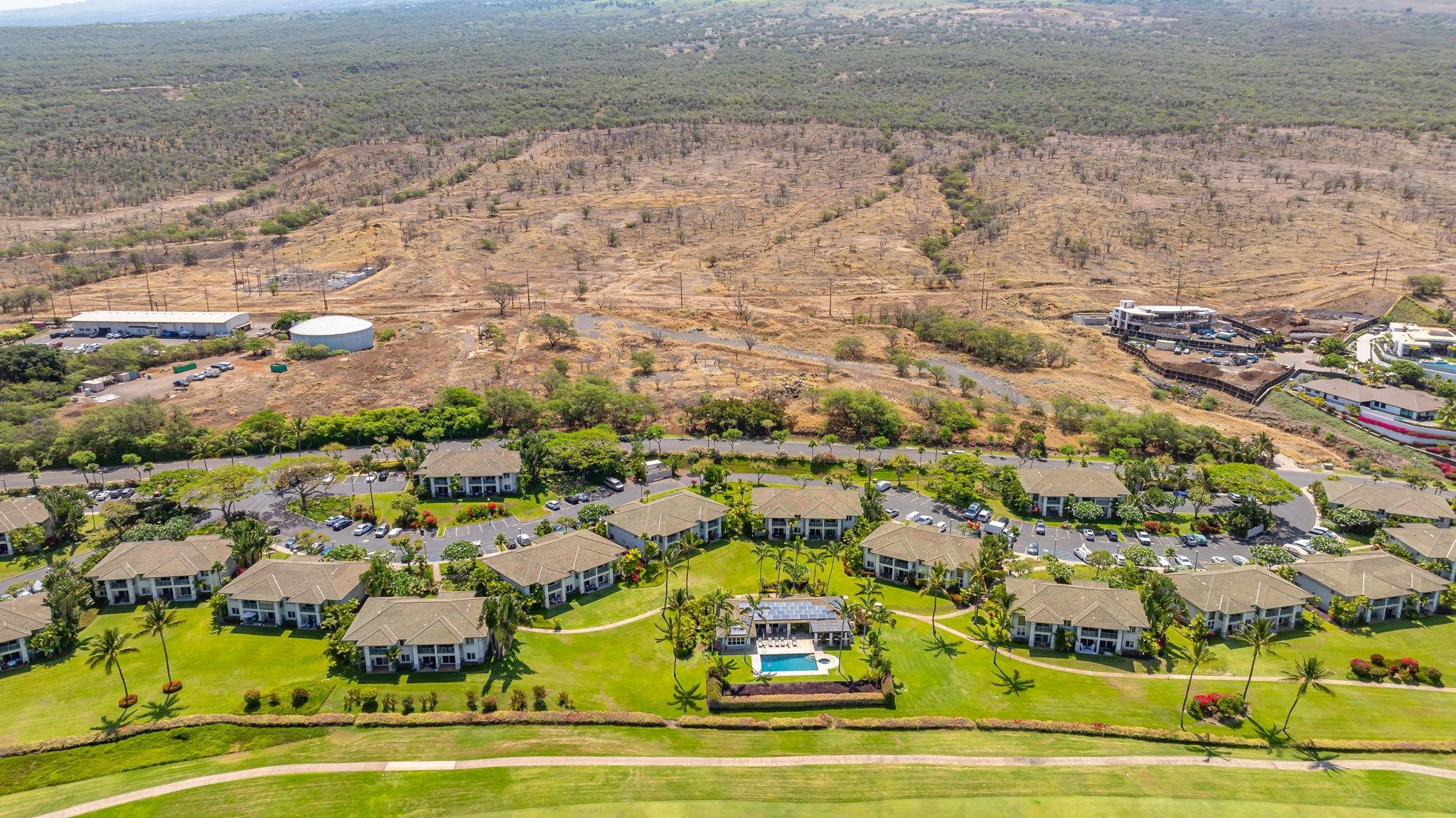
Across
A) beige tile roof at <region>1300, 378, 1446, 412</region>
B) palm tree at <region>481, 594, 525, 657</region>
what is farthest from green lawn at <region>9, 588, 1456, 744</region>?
beige tile roof at <region>1300, 378, 1446, 412</region>

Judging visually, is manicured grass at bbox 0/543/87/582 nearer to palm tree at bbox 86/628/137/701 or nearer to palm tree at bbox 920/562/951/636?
palm tree at bbox 86/628/137/701

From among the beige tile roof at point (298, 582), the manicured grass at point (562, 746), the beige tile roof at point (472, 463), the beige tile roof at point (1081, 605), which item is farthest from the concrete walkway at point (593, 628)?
the beige tile roof at point (1081, 605)

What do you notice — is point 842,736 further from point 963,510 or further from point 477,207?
point 477,207

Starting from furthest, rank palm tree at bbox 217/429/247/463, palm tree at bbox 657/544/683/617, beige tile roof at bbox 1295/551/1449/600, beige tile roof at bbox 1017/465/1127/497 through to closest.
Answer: palm tree at bbox 217/429/247/463, beige tile roof at bbox 1017/465/1127/497, palm tree at bbox 657/544/683/617, beige tile roof at bbox 1295/551/1449/600

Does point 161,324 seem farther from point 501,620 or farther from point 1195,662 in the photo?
point 1195,662

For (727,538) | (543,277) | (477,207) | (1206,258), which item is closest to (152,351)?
(543,277)

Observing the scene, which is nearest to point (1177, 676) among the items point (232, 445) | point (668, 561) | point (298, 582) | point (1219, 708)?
point (1219, 708)

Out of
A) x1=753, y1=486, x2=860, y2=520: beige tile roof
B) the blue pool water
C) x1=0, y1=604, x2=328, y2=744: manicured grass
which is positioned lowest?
the blue pool water
